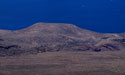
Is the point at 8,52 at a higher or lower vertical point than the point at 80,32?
lower

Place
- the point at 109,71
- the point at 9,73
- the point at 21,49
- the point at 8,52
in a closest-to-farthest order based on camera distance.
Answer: the point at 9,73 → the point at 109,71 → the point at 8,52 → the point at 21,49

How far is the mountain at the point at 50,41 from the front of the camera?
23750 millimetres

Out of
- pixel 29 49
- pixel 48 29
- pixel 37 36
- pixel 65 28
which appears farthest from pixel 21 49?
pixel 65 28

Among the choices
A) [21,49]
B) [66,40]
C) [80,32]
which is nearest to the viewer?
[21,49]

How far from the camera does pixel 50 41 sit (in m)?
32.2

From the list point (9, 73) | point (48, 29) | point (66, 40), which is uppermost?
point (48, 29)

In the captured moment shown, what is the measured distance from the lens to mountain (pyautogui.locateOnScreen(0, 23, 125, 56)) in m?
23.8

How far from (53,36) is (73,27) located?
1026 centimetres

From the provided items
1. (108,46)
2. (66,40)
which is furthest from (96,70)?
(66,40)

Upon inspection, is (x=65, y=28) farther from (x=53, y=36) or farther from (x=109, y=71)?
(x=109, y=71)

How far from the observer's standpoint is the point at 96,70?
479 inches

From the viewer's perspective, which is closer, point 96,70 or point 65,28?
point 96,70

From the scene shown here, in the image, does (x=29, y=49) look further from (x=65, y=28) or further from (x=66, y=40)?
(x=65, y=28)

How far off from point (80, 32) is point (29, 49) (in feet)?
64.0
